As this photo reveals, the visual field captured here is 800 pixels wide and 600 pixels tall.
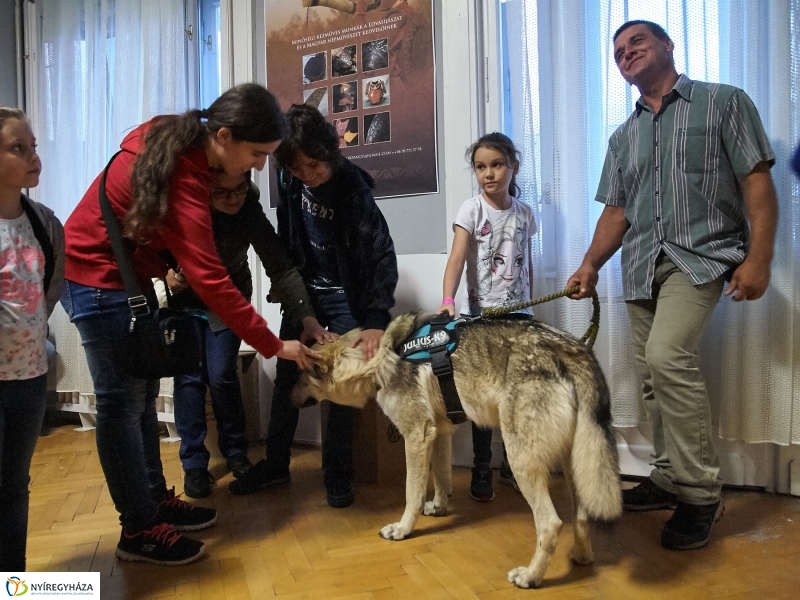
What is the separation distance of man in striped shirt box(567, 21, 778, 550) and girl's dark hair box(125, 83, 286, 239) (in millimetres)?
1408

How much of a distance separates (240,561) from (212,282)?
A: 3.24 feet

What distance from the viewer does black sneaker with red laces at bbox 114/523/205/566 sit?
1.79 meters

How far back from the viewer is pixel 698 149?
1.97m

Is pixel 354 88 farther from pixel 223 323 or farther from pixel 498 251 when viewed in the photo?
pixel 223 323

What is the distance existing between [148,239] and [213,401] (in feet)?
4.31

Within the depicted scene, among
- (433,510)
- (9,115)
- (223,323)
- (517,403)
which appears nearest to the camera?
(9,115)

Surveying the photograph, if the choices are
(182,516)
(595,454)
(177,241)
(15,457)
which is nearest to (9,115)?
(177,241)

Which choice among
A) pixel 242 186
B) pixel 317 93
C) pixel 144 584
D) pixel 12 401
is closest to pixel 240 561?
pixel 144 584

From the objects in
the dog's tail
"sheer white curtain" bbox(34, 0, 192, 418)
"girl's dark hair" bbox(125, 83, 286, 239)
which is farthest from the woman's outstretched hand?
"sheer white curtain" bbox(34, 0, 192, 418)

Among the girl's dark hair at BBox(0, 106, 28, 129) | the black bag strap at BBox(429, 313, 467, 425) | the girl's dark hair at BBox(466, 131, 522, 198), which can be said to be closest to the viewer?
the girl's dark hair at BBox(0, 106, 28, 129)

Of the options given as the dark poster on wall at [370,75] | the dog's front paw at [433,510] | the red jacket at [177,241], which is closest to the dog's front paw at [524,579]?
the dog's front paw at [433,510]

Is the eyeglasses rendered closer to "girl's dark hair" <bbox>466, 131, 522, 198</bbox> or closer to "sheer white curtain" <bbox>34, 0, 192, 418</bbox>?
"girl's dark hair" <bbox>466, 131, 522, 198</bbox>

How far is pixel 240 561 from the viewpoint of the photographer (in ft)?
6.06

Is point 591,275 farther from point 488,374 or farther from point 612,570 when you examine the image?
point 612,570
